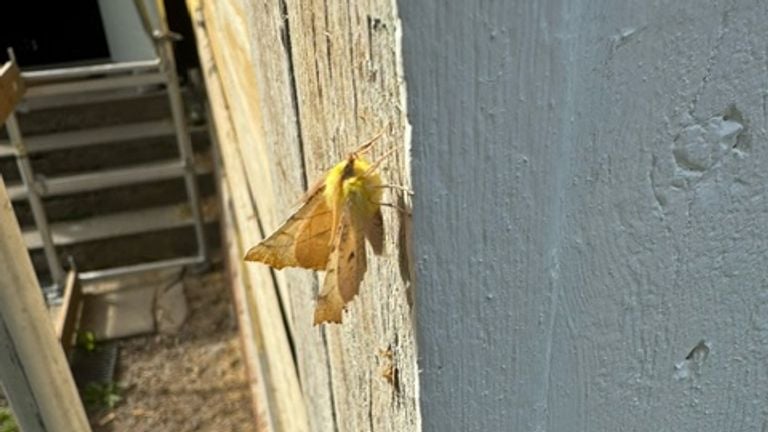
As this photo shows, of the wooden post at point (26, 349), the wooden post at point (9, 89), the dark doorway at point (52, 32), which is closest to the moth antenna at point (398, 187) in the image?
the wooden post at point (26, 349)

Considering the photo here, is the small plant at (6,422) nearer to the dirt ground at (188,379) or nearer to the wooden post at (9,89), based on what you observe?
the dirt ground at (188,379)

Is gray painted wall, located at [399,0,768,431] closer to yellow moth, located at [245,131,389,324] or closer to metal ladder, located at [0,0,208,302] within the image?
yellow moth, located at [245,131,389,324]

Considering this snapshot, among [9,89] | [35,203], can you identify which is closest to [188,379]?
[35,203]

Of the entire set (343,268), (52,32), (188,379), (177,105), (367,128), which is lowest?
(188,379)

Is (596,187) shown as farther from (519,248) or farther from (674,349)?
(674,349)

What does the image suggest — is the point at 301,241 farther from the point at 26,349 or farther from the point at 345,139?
the point at 26,349


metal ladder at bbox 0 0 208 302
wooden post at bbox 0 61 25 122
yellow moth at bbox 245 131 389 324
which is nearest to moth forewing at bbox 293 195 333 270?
yellow moth at bbox 245 131 389 324

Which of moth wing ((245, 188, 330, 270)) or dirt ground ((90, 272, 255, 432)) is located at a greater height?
moth wing ((245, 188, 330, 270))
